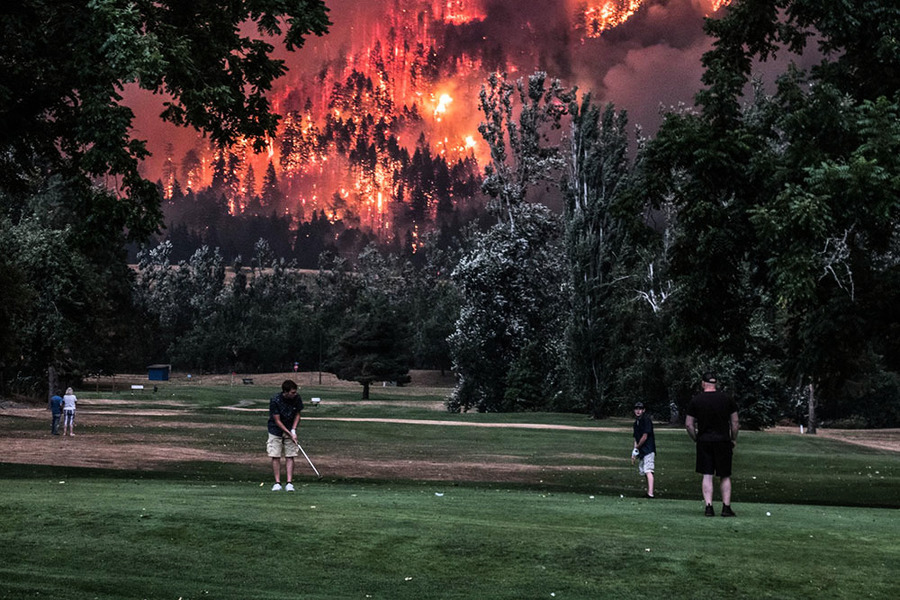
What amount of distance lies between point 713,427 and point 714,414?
0.71 feet

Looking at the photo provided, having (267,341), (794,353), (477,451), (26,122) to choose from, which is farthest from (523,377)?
(267,341)

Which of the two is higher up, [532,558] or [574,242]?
[574,242]

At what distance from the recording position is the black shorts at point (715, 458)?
1764cm

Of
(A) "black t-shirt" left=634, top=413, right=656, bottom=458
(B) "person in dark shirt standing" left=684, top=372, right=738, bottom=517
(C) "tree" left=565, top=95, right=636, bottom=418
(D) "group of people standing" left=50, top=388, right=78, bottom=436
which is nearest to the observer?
(B) "person in dark shirt standing" left=684, top=372, right=738, bottom=517

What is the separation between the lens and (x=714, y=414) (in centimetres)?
1758

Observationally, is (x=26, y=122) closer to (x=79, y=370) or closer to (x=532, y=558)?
(x=532, y=558)

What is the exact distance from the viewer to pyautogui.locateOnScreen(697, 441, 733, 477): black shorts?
17641 millimetres

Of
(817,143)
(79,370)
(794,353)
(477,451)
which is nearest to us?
(817,143)

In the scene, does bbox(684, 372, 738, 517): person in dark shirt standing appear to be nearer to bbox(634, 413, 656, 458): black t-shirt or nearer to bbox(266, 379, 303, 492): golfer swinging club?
bbox(634, 413, 656, 458): black t-shirt

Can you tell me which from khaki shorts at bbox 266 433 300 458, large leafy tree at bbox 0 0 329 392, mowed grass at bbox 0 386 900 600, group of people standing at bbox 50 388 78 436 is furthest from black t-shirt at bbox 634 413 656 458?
group of people standing at bbox 50 388 78 436

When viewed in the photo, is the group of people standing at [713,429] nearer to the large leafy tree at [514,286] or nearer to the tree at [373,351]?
the large leafy tree at [514,286]

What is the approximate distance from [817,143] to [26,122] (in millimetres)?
19950

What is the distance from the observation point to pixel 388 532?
1508 centimetres

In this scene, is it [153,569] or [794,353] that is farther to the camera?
[794,353]
